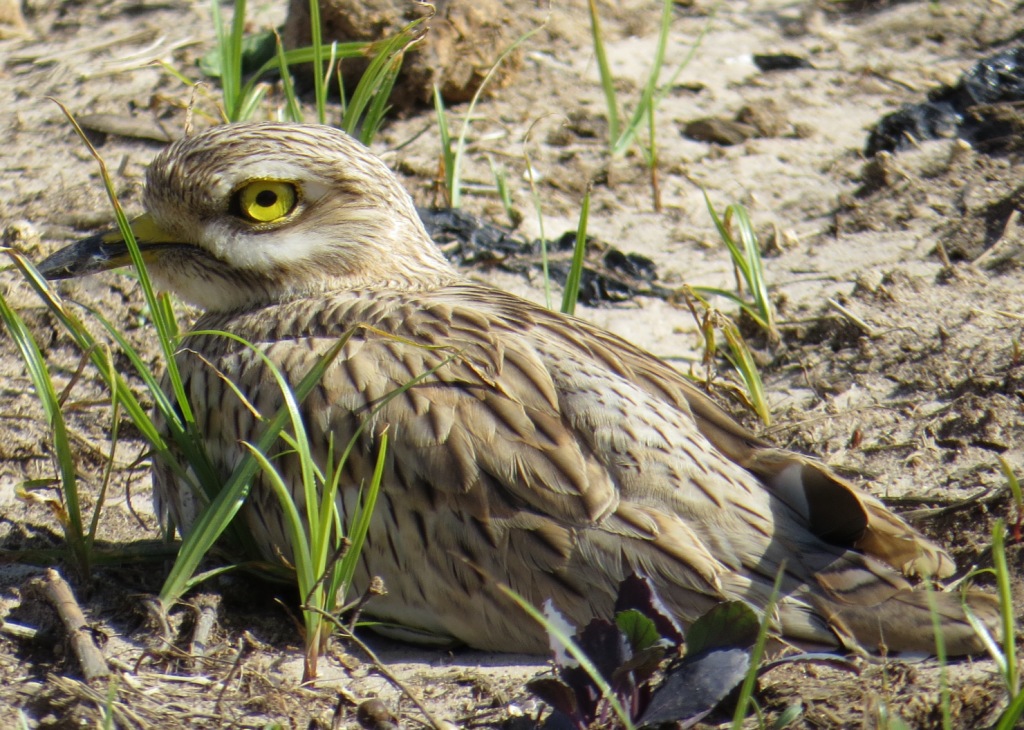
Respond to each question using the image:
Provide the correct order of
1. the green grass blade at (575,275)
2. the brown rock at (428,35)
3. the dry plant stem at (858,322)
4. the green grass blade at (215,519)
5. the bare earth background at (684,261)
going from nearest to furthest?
the bare earth background at (684,261) < the green grass blade at (215,519) < the green grass blade at (575,275) < the dry plant stem at (858,322) < the brown rock at (428,35)

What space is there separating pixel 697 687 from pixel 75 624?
50.3 inches

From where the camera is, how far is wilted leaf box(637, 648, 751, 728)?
2.49 meters

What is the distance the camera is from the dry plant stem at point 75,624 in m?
2.70

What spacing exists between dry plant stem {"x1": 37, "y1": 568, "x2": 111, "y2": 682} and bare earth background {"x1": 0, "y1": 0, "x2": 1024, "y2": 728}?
0.14 feet

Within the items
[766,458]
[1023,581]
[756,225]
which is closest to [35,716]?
[766,458]

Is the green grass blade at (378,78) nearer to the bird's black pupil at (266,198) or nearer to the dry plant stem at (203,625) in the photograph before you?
the bird's black pupil at (266,198)

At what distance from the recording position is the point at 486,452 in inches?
115

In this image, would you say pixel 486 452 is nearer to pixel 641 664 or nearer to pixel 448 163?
pixel 641 664

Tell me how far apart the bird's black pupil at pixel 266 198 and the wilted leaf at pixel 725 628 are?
1.60 meters

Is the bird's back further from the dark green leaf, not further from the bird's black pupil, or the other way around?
the bird's black pupil

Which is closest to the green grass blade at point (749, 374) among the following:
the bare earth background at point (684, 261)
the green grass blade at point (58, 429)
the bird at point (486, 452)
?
the bare earth background at point (684, 261)

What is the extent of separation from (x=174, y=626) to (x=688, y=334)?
2.13 metres

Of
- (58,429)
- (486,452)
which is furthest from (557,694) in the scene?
(58,429)

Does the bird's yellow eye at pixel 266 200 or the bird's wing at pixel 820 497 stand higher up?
the bird's yellow eye at pixel 266 200
